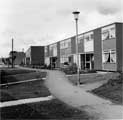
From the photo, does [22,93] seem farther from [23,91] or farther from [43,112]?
[43,112]

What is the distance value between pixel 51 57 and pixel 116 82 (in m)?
38.2

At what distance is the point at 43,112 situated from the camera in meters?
7.34

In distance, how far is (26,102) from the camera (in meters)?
9.12

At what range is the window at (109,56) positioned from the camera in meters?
23.1

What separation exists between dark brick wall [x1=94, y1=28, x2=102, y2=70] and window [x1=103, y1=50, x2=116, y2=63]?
45.9 inches

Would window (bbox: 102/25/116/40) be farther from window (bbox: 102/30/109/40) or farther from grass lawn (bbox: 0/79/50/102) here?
grass lawn (bbox: 0/79/50/102)

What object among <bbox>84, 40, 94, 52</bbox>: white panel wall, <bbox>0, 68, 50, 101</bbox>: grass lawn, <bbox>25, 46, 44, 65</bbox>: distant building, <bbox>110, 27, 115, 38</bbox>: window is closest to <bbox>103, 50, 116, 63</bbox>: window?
<bbox>110, 27, 115, 38</bbox>: window

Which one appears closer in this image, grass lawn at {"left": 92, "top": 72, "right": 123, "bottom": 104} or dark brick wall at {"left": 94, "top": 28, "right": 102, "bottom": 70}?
grass lawn at {"left": 92, "top": 72, "right": 123, "bottom": 104}

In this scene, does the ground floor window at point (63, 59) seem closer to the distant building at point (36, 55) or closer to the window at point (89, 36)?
the window at point (89, 36)

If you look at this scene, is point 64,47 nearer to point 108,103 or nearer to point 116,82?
point 116,82

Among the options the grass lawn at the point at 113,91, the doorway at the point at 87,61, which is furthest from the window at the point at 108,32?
the grass lawn at the point at 113,91

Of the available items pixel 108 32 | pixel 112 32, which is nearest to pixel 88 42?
pixel 108 32

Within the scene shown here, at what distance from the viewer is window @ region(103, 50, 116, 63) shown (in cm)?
2312

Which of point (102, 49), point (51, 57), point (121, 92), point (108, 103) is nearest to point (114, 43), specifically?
point (102, 49)
